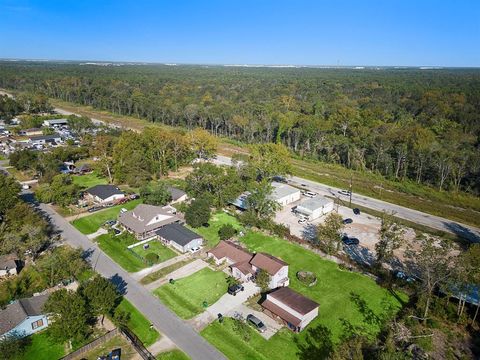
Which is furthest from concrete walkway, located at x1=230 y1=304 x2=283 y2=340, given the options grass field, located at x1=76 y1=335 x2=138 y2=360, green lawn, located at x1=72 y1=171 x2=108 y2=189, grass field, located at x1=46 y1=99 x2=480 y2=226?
green lawn, located at x1=72 y1=171 x2=108 y2=189

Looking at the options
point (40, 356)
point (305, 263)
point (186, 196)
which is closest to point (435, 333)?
point (305, 263)

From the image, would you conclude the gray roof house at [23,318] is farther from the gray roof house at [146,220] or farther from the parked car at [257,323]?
the parked car at [257,323]

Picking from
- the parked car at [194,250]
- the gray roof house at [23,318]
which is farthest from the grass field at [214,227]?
the gray roof house at [23,318]

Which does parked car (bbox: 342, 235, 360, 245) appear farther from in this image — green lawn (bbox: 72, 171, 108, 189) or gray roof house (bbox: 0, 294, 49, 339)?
green lawn (bbox: 72, 171, 108, 189)

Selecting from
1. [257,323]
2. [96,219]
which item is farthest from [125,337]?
[96,219]

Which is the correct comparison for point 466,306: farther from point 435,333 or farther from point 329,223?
point 329,223

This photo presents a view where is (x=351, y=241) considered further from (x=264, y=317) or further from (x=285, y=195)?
(x=264, y=317)
